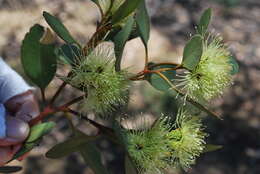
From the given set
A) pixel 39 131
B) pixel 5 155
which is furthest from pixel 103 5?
pixel 5 155

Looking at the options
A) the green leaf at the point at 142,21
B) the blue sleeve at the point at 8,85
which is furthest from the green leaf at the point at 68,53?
the blue sleeve at the point at 8,85

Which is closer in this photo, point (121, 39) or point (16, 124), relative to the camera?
point (121, 39)

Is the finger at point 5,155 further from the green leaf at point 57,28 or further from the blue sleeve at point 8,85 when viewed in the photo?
the green leaf at point 57,28

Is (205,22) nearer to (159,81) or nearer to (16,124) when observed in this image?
(159,81)

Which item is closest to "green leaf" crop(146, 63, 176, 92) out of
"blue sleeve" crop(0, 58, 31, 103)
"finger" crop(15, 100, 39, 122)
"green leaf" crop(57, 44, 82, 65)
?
"green leaf" crop(57, 44, 82, 65)

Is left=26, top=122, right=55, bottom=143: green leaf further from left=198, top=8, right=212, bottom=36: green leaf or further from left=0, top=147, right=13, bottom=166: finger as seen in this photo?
left=198, top=8, right=212, bottom=36: green leaf

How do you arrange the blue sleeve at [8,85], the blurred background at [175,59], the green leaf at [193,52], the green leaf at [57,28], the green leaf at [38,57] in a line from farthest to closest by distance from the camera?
the blurred background at [175,59], the blue sleeve at [8,85], the green leaf at [38,57], the green leaf at [57,28], the green leaf at [193,52]
